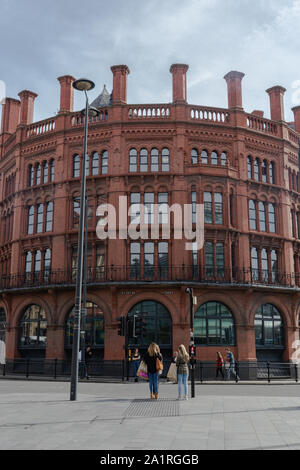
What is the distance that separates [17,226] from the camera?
103ft

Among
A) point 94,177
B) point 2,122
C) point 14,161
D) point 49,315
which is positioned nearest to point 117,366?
point 49,315

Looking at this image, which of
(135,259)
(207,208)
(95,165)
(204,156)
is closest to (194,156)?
(204,156)

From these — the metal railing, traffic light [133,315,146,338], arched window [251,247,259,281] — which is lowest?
the metal railing

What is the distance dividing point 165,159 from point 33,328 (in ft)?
45.0

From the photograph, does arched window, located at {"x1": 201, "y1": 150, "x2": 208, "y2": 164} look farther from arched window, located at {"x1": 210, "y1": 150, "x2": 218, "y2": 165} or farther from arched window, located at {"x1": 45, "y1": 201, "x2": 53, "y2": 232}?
arched window, located at {"x1": 45, "y1": 201, "x2": 53, "y2": 232}

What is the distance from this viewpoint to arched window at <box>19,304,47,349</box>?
2881cm

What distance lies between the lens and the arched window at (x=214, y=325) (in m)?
26.8

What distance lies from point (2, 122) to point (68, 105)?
824 centimetres

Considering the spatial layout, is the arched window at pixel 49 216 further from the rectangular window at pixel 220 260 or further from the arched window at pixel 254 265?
the arched window at pixel 254 265

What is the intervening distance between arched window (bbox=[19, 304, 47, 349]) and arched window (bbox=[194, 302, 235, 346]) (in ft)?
31.6

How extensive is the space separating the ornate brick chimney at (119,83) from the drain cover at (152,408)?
2117cm

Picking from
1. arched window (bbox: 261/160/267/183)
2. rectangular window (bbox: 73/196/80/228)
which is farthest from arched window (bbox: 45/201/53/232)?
arched window (bbox: 261/160/267/183)

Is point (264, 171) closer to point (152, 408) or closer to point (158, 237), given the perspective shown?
point (158, 237)

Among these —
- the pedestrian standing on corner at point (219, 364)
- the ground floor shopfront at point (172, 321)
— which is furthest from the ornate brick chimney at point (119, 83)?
the pedestrian standing on corner at point (219, 364)
